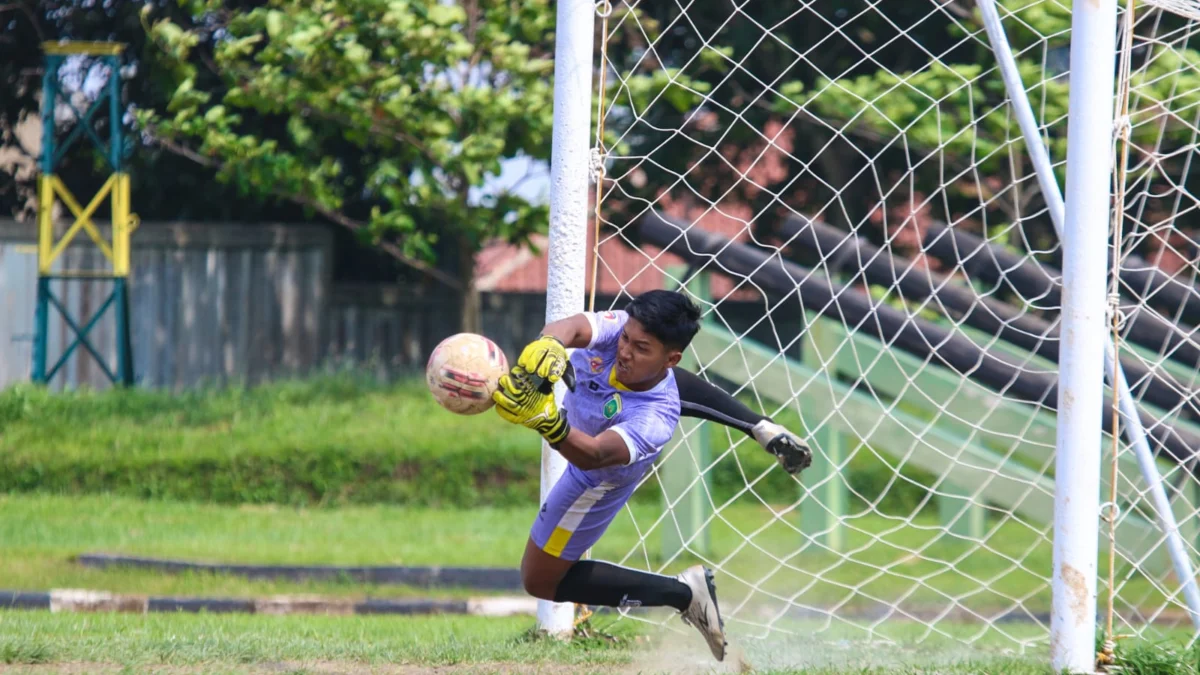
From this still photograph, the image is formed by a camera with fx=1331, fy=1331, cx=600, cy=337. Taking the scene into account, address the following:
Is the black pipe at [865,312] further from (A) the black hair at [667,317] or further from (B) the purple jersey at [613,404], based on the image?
(A) the black hair at [667,317]

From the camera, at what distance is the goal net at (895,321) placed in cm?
721

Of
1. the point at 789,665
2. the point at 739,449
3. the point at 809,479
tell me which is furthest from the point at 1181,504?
the point at 789,665

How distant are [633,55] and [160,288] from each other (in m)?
5.84

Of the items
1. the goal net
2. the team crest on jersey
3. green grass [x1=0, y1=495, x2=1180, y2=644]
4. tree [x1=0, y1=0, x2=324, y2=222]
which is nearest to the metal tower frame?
tree [x1=0, y1=0, x2=324, y2=222]

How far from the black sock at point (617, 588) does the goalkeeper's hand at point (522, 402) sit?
1138mm

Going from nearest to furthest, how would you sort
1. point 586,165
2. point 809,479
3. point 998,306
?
point 586,165, point 998,306, point 809,479

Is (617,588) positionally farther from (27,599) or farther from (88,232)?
(88,232)

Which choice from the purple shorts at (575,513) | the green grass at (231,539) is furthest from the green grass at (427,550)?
the purple shorts at (575,513)

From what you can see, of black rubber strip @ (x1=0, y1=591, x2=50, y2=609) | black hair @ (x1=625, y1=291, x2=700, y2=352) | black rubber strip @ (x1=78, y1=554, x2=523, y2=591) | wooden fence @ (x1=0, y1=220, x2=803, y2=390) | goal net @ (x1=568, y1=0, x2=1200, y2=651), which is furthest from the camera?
wooden fence @ (x1=0, y1=220, x2=803, y2=390)

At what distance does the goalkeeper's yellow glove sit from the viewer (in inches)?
172

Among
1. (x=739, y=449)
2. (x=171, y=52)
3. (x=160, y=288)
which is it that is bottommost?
(x=739, y=449)

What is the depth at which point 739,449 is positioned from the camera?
1273cm

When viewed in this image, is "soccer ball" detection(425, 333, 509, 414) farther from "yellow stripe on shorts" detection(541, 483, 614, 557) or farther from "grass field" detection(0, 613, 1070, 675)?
"grass field" detection(0, 613, 1070, 675)

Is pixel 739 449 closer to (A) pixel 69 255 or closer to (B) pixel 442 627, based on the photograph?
(B) pixel 442 627
